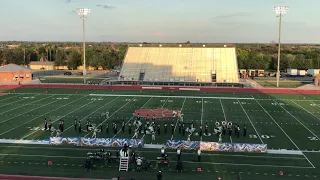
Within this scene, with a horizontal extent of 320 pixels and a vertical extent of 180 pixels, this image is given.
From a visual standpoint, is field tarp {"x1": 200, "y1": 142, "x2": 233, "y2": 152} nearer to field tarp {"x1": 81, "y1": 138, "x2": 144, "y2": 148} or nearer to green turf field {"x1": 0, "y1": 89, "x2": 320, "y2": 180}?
green turf field {"x1": 0, "y1": 89, "x2": 320, "y2": 180}

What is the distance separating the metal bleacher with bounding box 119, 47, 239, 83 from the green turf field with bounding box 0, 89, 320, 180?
1083cm

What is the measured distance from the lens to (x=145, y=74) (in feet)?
189

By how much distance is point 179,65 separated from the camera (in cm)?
5881

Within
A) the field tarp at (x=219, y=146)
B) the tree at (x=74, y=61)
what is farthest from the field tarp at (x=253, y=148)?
the tree at (x=74, y=61)

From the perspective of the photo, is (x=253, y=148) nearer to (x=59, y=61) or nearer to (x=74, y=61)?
(x=74, y=61)

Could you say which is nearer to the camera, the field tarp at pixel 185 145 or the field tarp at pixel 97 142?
the field tarp at pixel 185 145

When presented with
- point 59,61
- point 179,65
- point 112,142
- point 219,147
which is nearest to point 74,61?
point 59,61

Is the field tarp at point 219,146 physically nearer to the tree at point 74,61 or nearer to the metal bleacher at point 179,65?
the metal bleacher at point 179,65

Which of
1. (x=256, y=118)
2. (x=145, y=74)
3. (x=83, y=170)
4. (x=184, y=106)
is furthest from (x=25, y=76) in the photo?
(x=83, y=170)

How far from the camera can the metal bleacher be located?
183ft

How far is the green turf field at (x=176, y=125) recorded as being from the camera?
17.1 meters

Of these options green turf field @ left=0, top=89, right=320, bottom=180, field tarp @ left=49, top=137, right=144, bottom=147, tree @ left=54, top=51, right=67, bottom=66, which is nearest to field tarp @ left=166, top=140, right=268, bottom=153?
green turf field @ left=0, top=89, right=320, bottom=180

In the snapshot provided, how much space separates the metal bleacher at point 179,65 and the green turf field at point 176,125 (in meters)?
10.8

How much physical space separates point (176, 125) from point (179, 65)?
3348 centimetres
